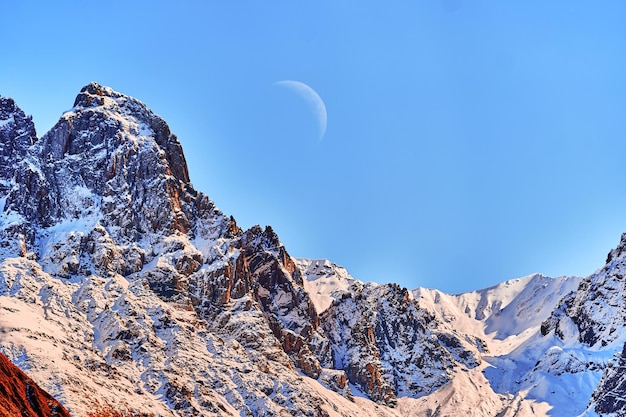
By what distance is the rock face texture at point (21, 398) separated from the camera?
127775mm

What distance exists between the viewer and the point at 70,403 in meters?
193

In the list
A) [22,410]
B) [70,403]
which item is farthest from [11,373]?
[70,403]

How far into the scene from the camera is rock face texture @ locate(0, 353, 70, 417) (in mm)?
127775

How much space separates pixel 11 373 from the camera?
141m

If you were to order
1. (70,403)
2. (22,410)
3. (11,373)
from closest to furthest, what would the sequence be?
(22,410)
(11,373)
(70,403)

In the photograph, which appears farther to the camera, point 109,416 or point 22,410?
point 109,416

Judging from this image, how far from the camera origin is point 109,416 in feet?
648

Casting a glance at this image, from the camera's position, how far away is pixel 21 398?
135250 mm

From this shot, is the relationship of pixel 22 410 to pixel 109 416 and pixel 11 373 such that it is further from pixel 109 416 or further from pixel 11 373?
pixel 109 416

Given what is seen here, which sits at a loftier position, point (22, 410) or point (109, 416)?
point (109, 416)

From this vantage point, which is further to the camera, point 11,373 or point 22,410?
point 11,373

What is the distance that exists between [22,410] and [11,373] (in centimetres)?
1171

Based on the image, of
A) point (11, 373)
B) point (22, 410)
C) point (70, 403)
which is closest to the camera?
point (22, 410)

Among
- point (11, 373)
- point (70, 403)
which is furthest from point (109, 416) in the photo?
point (11, 373)
